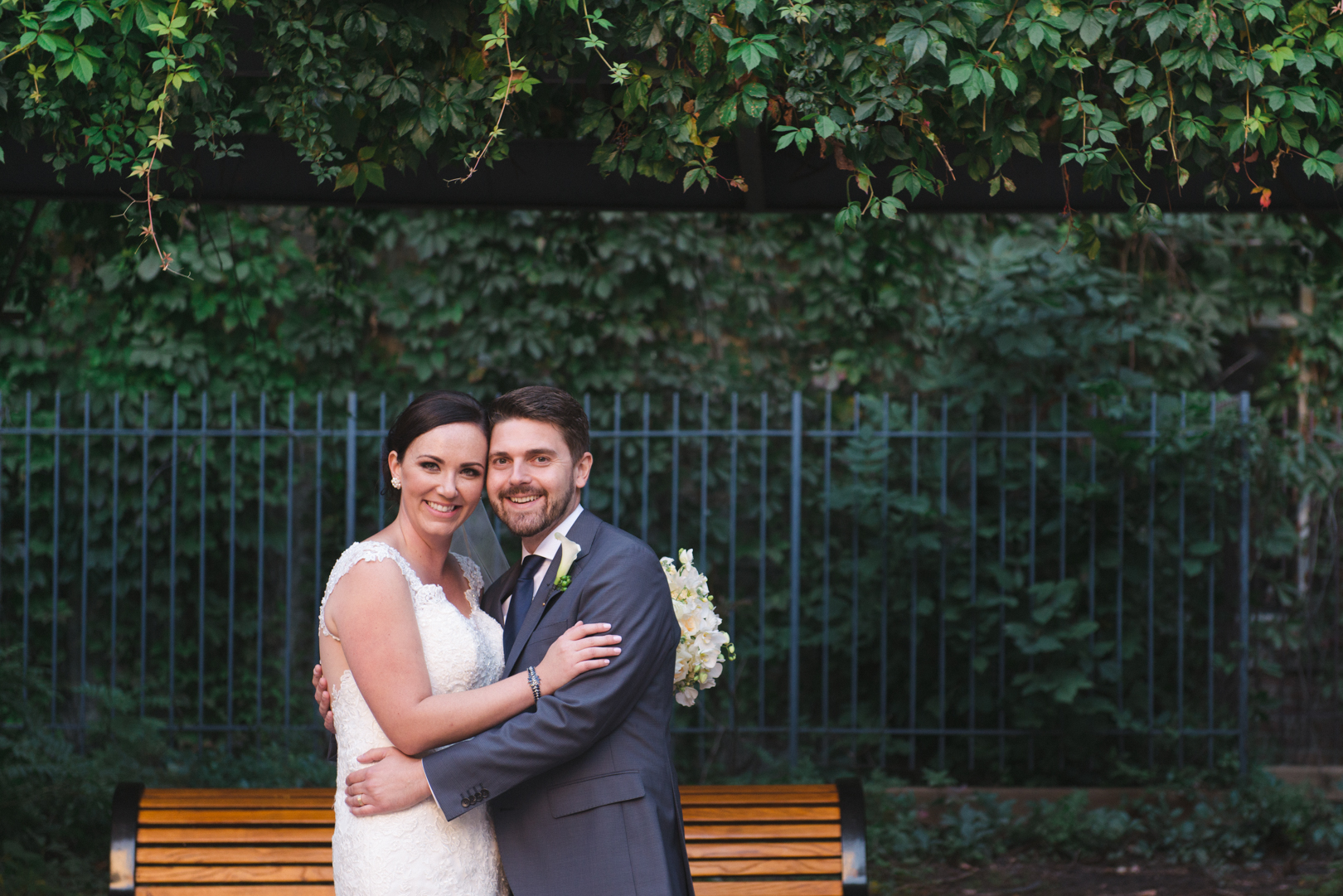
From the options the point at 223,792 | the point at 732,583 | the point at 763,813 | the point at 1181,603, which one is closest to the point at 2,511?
the point at 732,583

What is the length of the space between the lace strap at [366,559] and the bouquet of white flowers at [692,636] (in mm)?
581

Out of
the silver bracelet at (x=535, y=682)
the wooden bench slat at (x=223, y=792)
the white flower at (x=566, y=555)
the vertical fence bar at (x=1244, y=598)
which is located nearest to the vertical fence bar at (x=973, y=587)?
the vertical fence bar at (x=1244, y=598)

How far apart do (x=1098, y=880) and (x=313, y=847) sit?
12.9 ft

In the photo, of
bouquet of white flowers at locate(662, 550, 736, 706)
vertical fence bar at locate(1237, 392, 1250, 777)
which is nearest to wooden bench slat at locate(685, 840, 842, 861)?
bouquet of white flowers at locate(662, 550, 736, 706)

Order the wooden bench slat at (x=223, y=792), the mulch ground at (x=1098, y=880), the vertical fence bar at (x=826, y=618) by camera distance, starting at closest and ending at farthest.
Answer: the wooden bench slat at (x=223, y=792)
the mulch ground at (x=1098, y=880)
the vertical fence bar at (x=826, y=618)

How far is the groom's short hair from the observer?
2.58m

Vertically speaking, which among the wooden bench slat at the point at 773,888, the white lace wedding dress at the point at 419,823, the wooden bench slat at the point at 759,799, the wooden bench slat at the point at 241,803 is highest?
the white lace wedding dress at the point at 419,823

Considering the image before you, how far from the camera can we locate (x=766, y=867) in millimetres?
3521

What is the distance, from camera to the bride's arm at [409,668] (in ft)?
7.93

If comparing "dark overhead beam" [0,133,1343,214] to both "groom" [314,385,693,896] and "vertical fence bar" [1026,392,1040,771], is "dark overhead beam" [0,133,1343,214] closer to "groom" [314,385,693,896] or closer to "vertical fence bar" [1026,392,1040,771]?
"groom" [314,385,693,896]

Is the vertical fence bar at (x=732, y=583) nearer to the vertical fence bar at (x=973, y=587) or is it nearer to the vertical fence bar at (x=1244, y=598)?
the vertical fence bar at (x=973, y=587)

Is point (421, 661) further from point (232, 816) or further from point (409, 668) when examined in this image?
point (232, 816)

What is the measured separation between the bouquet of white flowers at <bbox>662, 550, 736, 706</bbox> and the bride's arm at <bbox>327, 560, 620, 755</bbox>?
0.44 m

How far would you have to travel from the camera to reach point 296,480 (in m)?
7.71
